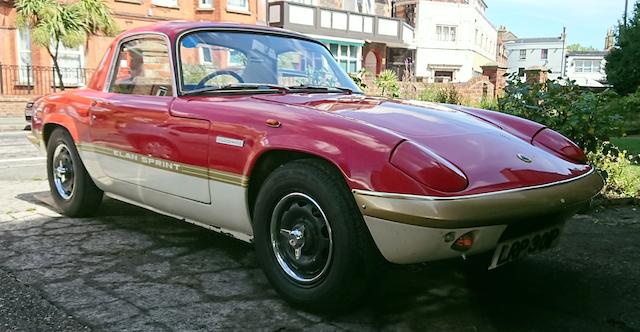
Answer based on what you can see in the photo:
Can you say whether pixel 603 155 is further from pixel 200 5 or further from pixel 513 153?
pixel 200 5

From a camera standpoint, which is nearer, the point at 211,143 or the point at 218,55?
the point at 211,143

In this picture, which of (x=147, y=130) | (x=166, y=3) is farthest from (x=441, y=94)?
(x=147, y=130)

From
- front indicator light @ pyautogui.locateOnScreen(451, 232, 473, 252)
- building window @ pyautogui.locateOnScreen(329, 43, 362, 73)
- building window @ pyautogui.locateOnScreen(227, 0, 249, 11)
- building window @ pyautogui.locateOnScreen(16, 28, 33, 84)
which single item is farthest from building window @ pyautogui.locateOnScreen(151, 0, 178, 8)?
front indicator light @ pyautogui.locateOnScreen(451, 232, 473, 252)

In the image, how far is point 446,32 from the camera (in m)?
46.3

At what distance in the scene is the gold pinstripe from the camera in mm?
3066

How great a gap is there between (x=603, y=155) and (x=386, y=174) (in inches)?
160

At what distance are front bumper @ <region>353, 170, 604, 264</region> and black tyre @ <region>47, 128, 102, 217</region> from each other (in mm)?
2797

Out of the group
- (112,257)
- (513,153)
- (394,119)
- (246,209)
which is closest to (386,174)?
(394,119)

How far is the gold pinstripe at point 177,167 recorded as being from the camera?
3066 mm

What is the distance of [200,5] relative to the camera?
26.3 m

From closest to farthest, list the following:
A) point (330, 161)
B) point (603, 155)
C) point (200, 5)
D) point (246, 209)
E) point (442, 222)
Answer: point (442, 222)
point (330, 161)
point (246, 209)
point (603, 155)
point (200, 5)

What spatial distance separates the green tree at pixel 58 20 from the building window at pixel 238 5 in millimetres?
8038

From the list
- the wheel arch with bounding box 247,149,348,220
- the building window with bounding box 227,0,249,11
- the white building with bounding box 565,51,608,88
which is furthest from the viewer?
the white building with bounding box 565,51,608,88

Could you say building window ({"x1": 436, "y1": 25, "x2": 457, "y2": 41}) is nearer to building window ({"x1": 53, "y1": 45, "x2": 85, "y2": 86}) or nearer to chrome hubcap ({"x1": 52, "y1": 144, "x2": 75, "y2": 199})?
building window ({"x1": 53, "y1": 45, "x2": 85, "y2": 86})
